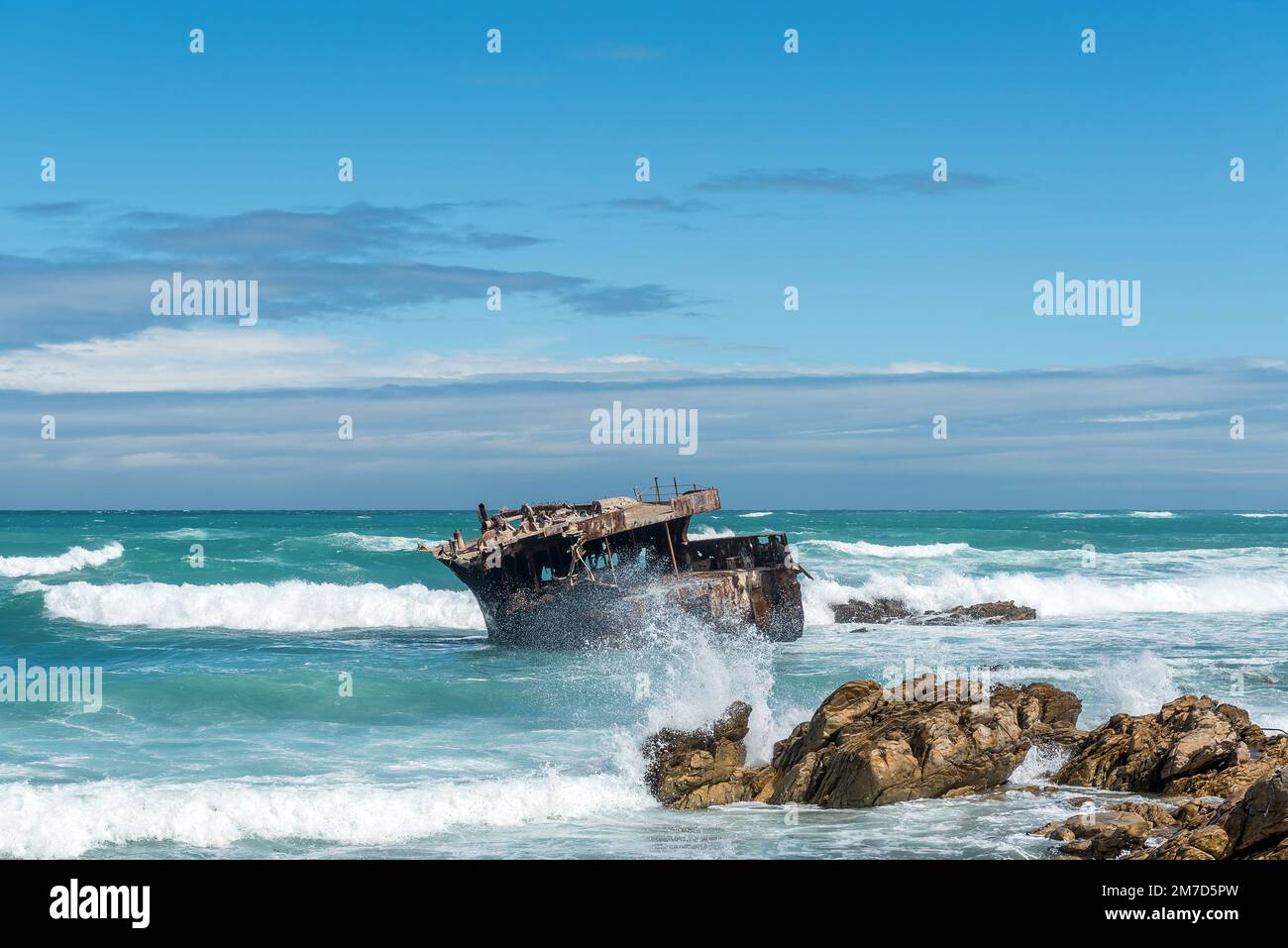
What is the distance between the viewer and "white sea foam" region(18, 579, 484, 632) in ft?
140

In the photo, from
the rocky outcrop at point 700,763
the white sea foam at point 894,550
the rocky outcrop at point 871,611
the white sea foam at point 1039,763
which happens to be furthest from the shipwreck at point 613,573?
the white sea foam at point 894,550

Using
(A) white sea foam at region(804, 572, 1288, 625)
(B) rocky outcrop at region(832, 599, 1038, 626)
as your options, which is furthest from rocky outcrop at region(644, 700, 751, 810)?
(A) white sea foam at region(804, 572, 1288, 625)

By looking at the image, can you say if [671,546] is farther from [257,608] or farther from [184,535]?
[184,535]

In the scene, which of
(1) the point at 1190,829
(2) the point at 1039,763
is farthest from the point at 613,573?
(1) the point at 1190,829

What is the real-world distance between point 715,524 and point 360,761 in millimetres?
94726

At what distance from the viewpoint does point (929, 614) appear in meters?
44.3

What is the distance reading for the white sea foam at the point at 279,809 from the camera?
15344mm

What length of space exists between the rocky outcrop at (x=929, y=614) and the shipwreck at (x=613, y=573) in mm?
7938

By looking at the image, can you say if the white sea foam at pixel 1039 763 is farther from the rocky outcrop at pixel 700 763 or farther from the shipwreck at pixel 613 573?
the shipwreck at pixel 613 573

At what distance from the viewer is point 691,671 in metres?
23.1

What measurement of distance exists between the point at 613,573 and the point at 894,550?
46.2m

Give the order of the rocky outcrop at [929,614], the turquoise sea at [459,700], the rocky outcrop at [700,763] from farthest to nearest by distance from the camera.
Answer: the rocky outcrop at [929,614], the rocky outcrop at [700,763], the turquoise sea at [459,700]
